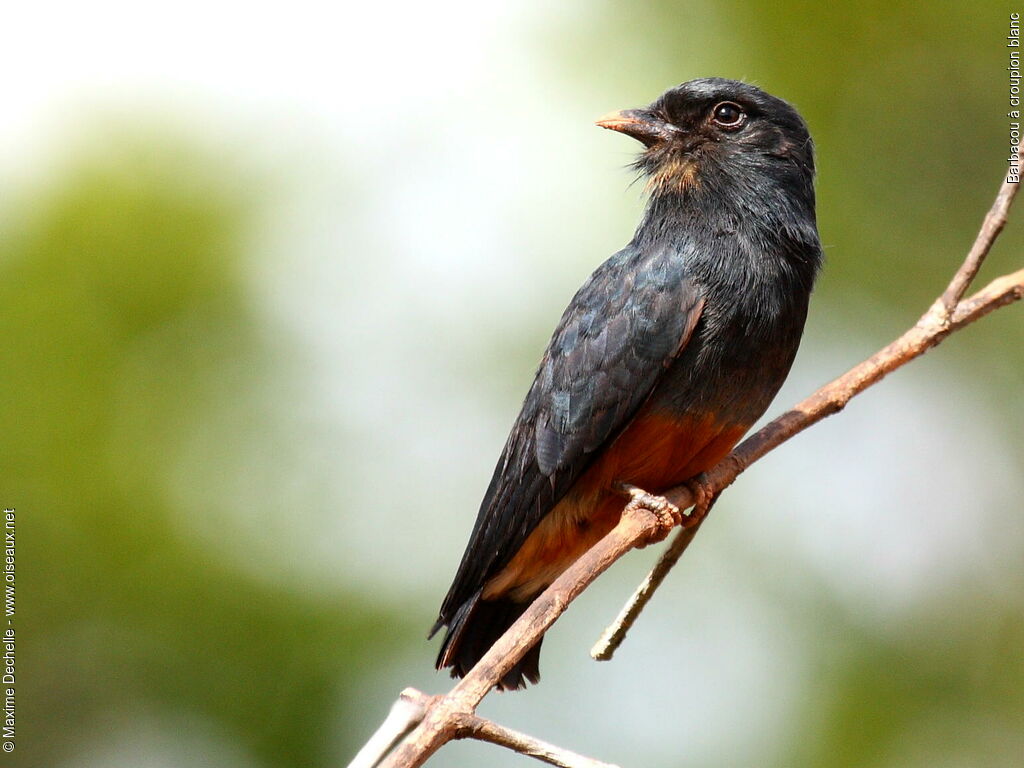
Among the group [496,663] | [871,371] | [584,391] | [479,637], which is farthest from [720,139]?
[496,663]

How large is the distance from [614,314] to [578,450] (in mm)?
497

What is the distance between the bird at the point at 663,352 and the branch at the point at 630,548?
0.18 metres

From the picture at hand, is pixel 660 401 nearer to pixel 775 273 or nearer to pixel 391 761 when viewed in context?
pixel 775 273

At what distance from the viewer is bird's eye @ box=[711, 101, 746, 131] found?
4.34 metres

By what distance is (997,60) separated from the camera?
894 centimetres

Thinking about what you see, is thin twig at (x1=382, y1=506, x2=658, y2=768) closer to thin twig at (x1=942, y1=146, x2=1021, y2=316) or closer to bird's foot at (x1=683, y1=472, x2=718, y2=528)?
bird's foot at (x1=683, y1=472, x2=718, y2=528)

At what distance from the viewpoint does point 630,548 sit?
3.18m

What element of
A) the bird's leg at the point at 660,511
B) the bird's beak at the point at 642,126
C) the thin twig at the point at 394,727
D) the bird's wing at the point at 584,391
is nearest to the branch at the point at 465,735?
the thin twig at the point at 394,727

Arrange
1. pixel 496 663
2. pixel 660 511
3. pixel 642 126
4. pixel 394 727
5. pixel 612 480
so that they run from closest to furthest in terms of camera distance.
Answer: pixel 394 727
pixel 496 663
pixel 660 511
pixel 612 480
pixel 642 126

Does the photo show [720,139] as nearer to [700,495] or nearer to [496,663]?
[700,495]

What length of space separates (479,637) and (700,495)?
3.22 ft

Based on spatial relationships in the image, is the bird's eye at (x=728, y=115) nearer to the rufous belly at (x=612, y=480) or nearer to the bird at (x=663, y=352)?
the bird at (x=663, y=352)

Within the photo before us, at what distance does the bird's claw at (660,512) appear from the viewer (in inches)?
142

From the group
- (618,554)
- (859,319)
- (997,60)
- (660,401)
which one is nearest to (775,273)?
(660,401)
